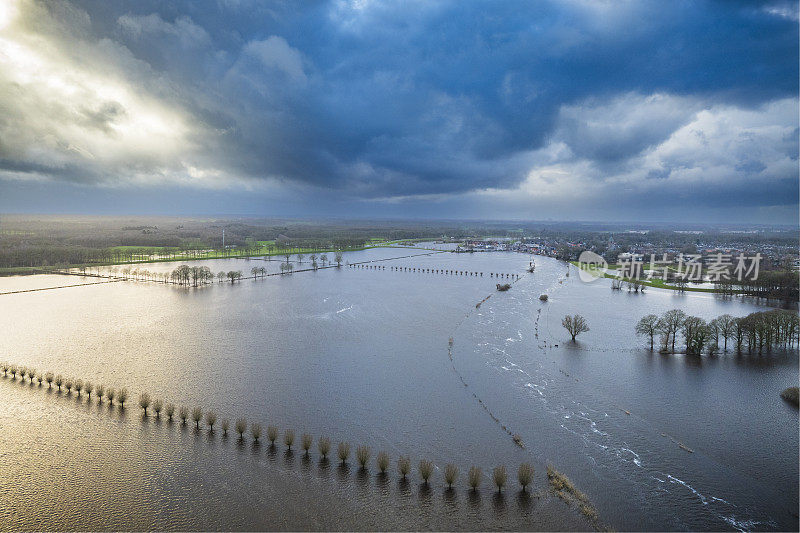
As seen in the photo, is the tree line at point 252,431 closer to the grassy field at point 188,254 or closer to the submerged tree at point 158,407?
the submerged tree at point 158,407

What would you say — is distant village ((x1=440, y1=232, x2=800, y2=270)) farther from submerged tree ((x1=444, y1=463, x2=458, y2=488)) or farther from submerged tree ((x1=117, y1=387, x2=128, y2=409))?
submerged tree ((x1=117, y1=387, x2=128, y2=409))

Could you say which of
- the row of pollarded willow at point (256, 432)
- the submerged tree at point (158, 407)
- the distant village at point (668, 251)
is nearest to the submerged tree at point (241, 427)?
the row of pollarded willow at point (256, 432)

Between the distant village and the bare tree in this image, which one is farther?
the distant village

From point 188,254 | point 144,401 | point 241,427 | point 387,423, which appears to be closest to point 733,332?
point 387,423

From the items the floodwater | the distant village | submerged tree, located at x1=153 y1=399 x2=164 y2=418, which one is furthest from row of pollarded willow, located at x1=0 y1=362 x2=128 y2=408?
the distant village

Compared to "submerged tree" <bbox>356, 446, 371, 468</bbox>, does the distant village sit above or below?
above

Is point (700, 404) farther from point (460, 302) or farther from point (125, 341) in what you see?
point (125, 341)

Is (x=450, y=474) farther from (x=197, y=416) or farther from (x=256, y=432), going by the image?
(x=197, y=416)
